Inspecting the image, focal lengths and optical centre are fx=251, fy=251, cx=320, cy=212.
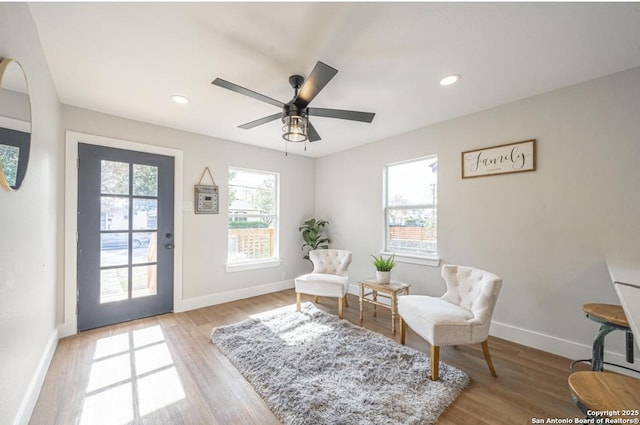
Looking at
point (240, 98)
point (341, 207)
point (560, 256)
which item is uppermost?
point (240, 98)

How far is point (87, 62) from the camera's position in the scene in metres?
2.00

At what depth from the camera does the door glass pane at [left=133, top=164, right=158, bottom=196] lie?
124 inches

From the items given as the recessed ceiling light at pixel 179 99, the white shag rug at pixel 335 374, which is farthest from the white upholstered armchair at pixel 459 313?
the recessed ceiling light at pixel 179 99

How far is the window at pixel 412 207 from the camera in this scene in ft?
11.2

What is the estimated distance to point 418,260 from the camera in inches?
135

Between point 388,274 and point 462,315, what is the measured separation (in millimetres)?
1073

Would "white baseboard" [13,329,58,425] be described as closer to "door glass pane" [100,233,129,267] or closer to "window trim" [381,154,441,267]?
"door glass pane" [100,233,129,267]

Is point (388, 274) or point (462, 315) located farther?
point (388, 274)

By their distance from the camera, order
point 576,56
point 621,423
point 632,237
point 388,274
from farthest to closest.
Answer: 1. point 388,274
2. point 632,237
3. point 576,56
4. point 621,423

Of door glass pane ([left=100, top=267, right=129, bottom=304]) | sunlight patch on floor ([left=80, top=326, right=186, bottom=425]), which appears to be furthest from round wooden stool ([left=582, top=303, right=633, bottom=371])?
door glass pane ([left=100, top=267, right=129, bottom=304])

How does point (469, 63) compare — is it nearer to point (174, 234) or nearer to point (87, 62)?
point (87, 62)

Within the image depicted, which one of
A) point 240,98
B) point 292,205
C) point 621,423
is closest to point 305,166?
point 292,205

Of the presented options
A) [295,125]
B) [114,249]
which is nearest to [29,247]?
[114,249]

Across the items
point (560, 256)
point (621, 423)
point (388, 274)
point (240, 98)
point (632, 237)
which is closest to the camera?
point (621, 423)
